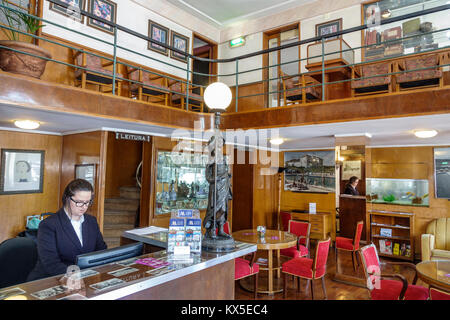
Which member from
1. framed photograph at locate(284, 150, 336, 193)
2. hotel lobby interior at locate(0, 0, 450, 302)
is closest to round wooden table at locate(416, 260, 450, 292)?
hotel lobby interior at locate(0, 0, 450, 302)

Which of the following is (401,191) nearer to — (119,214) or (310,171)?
(310,171)

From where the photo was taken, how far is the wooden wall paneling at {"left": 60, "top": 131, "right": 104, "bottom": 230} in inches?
192

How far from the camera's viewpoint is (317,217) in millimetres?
7363

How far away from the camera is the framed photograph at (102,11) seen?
19.3 feet

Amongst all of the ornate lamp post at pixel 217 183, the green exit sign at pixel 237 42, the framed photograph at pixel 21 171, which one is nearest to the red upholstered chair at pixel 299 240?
the ornate lamp post at pixel 217 183

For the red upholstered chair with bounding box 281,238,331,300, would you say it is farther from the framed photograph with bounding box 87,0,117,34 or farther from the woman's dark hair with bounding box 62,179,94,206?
the framed photograph with bounding box 87,0,117,34

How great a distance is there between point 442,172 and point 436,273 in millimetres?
4022

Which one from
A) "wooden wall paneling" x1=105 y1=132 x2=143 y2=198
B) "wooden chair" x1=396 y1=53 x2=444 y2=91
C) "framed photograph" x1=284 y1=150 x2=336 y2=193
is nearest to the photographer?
"wooden chair" x1=396 y1=53 x2=444 y2=91

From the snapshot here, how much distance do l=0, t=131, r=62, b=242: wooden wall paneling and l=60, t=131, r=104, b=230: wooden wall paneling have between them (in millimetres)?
145

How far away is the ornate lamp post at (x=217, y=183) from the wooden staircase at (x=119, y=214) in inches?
146

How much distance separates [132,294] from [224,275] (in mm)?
973

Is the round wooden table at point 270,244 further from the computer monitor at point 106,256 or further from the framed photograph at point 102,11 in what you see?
the framed photograph at point 102,11
